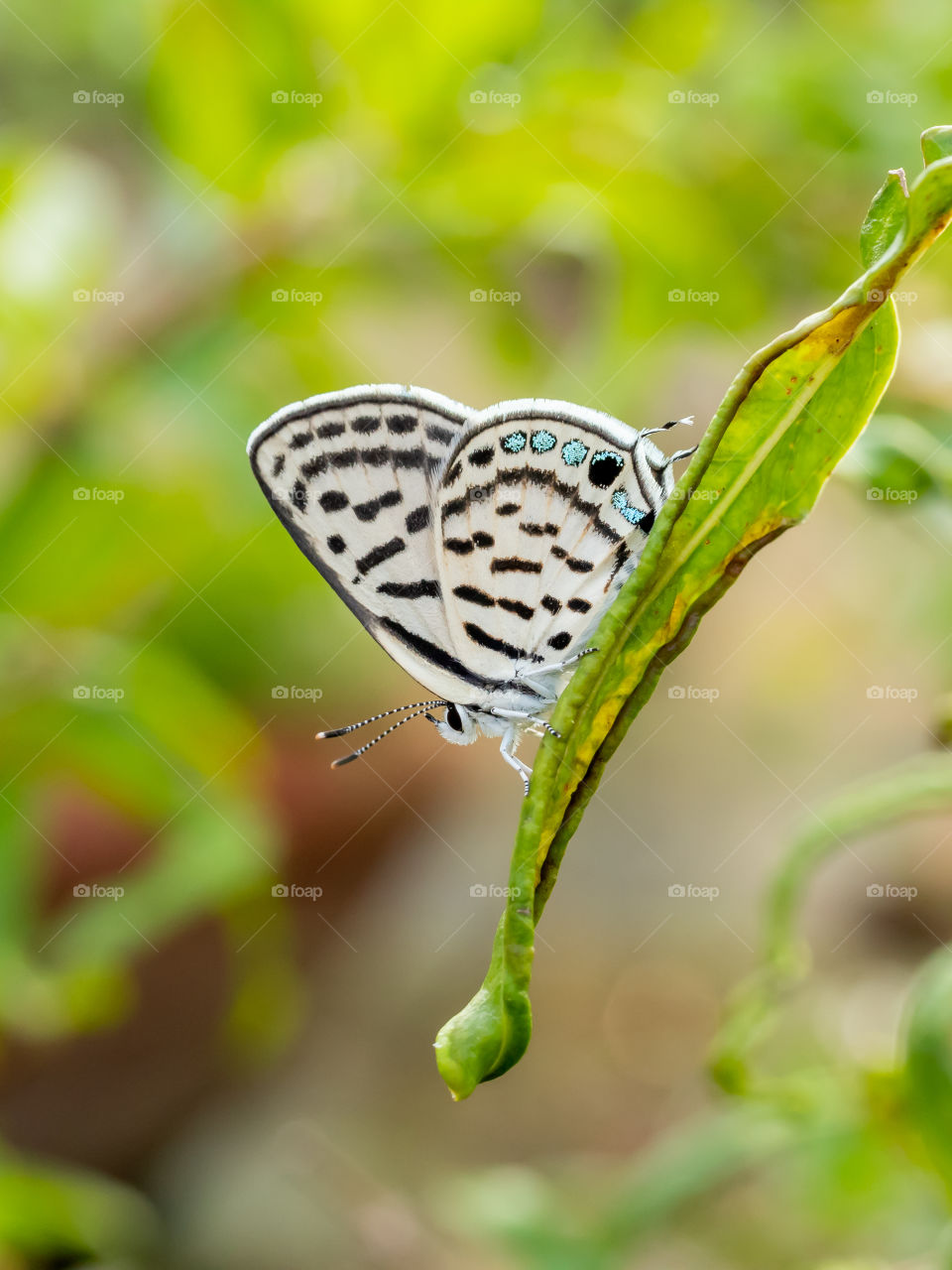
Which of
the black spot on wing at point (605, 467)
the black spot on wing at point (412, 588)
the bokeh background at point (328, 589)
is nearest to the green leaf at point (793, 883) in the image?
the bokeh background at point (328, 589)

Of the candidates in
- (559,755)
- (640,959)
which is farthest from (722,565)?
(640,959)

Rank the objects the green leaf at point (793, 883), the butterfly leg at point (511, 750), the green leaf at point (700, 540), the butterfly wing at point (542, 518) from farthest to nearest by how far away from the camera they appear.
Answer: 1. the butterfly leg at point (511, 750)
2. the butterfly wing at point (542, 518)
3. the green leaf at point (793, 883)
4. the green leaf at point (700, 540)

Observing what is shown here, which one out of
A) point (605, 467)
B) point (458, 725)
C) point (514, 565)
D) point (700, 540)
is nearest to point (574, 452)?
point (605, 467)

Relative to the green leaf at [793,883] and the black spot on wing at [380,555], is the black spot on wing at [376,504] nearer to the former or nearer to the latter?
the black spot on wing at [380,555]

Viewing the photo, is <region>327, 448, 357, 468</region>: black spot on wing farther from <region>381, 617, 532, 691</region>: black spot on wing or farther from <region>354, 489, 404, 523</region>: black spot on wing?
<region>381, 617, 532, 691</region>: black spot on wing

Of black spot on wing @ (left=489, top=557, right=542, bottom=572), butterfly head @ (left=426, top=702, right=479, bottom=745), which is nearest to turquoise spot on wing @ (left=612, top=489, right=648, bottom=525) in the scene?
black spot on wing @ (left=489, top=557, right=542, bottom=572)

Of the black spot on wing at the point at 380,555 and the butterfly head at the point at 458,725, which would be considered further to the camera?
the butterfly head at the point at 458,725

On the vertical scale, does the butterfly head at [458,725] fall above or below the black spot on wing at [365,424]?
below
